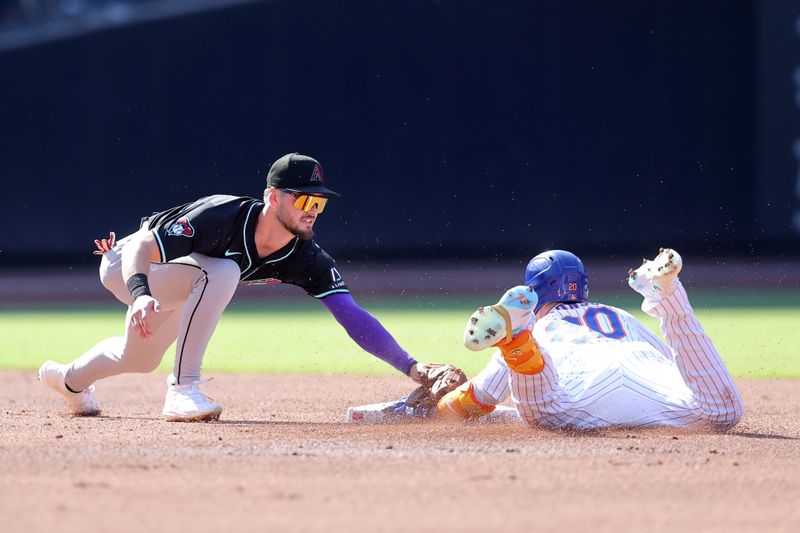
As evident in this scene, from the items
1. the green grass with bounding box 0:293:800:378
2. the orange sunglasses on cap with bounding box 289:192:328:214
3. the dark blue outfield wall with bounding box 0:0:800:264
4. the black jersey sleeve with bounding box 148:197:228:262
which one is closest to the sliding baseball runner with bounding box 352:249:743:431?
the orange sunglasses on cap with bounding box 289:192:328:214

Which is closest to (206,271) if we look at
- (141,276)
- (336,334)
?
(141,276)

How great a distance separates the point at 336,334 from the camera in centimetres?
905

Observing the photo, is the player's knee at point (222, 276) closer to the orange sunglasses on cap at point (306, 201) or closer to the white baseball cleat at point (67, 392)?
the orange sunglasses on cap at point (306, 201)

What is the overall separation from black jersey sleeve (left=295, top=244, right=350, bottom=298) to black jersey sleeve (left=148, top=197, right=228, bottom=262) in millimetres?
A: 413

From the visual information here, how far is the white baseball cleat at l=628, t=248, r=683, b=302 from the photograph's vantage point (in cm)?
378

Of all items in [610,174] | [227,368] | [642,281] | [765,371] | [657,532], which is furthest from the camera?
[610,174]

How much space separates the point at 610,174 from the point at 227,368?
685cm

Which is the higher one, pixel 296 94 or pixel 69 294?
pixel 296 94

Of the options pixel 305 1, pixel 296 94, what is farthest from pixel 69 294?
pixel 305 1

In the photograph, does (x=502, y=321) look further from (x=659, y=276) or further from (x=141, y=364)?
(x=141, y=364)

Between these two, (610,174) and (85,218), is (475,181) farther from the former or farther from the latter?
(85,218)

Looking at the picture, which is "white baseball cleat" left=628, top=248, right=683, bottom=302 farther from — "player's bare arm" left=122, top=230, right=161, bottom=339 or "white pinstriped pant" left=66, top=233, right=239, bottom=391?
"player's bare arm" left=122, top=230, right=161, bottom=339

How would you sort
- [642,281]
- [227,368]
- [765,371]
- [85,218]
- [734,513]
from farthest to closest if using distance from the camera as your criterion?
[85,218] < [227,368] < [765,371] < [642,281] < [734,513]

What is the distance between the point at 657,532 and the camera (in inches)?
97.7
